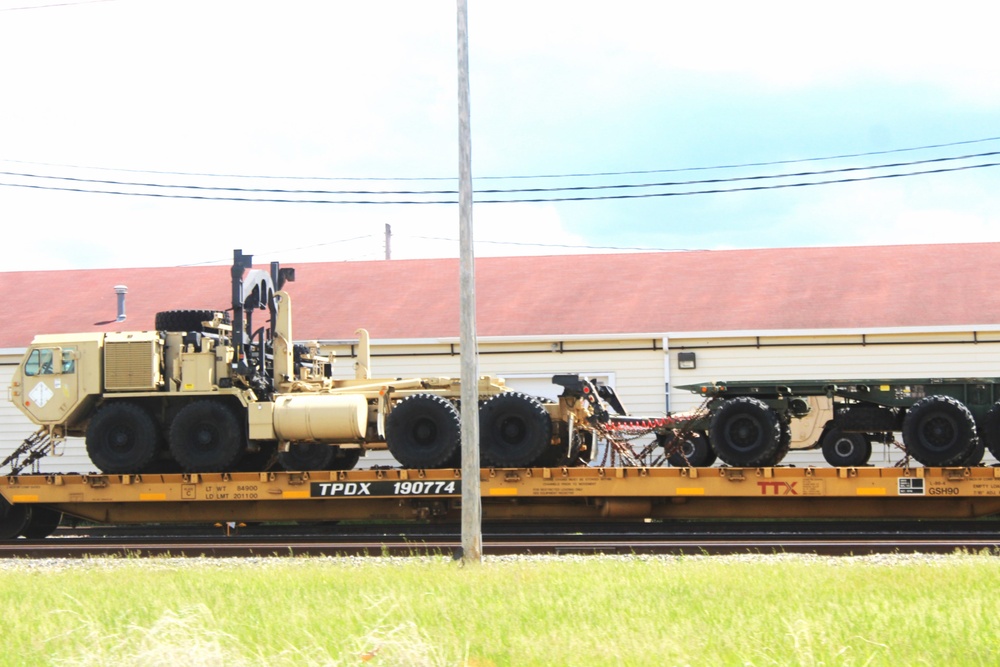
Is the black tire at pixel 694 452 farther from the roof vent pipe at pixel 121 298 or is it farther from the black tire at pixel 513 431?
the roof vent pipe at pixel 121 298

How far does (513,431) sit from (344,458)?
13.0 ft

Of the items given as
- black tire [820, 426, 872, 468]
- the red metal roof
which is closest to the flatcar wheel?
the red metal roof

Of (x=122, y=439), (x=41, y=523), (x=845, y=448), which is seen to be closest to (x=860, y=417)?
(x=845, y=448)

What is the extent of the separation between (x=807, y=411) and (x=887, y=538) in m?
2.11

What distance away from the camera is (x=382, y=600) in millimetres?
8836

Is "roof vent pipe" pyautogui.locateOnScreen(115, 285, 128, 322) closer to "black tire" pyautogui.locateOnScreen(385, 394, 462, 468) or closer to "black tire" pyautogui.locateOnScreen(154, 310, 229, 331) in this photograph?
"black tire" pyautogui.locateOnScreen(154, 310, 229, 331)

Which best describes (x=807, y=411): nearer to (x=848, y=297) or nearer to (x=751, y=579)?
(x=751, y=579)

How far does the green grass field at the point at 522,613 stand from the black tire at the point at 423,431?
3.37 metres

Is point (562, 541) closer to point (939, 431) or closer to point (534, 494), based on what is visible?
point (534, 494)

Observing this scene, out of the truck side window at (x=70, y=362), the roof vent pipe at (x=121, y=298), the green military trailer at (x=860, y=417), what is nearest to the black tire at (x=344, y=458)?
the truck side window at (x=70, y=362)

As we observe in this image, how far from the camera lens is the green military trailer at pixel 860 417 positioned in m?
14.3

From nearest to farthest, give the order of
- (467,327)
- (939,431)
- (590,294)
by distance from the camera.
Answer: (467,327) < (939,431) < (590,294)

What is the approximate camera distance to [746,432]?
14.9 m

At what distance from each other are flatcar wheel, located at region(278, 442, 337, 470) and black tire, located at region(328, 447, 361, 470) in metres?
0.20
